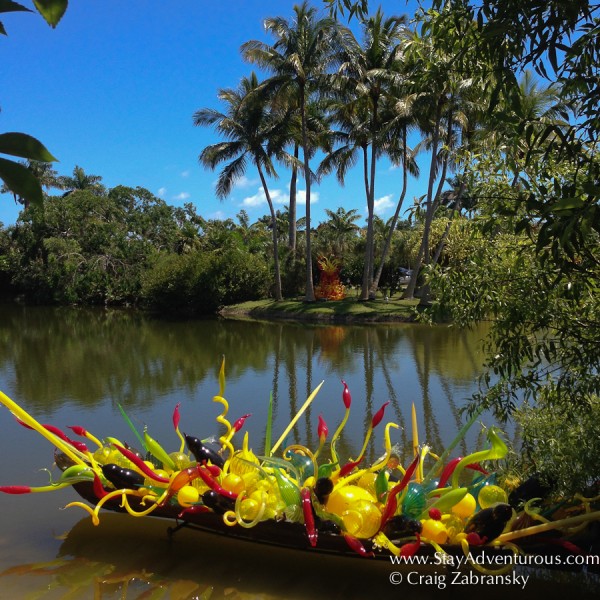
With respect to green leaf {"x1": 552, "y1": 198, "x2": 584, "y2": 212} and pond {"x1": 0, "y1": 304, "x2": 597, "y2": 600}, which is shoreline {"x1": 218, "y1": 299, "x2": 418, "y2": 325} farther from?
green leaf {"x1": 552, "y1": 198, "x2": 584, "y2": 212}

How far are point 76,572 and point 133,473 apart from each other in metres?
1.01

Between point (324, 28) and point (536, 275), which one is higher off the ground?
point (324, 28)

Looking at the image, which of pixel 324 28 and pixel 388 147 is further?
pixel 388 147

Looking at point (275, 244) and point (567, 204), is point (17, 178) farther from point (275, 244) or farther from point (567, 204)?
point (275, 244)

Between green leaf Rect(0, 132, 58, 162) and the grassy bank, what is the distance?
72.1 ft

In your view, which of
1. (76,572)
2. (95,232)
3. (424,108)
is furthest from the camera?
(95,232)

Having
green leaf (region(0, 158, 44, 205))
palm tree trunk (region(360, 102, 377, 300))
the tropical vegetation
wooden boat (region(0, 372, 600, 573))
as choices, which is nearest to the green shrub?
the tropical vegetation

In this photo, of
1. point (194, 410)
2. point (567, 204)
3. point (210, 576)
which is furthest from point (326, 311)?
point (567, 204)

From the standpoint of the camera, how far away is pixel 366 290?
28062 mm

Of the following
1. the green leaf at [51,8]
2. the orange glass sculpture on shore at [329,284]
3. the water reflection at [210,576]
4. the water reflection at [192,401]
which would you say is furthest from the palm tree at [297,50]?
the green leaf at [51,8]

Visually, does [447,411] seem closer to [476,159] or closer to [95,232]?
[476,159]

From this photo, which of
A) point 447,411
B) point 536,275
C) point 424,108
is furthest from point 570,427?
point 424,108

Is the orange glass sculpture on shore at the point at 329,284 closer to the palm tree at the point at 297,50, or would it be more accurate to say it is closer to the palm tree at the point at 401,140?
the palm tree at the point at 401,140

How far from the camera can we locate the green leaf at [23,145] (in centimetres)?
95
